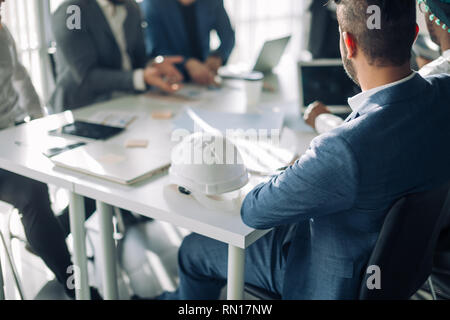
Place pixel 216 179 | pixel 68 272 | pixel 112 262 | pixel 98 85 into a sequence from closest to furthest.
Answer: pixel 216 179, pixel 112 262, pixel 68 272, pixel 98 85

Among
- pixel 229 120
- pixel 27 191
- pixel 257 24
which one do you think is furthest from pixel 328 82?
pixel 257 24

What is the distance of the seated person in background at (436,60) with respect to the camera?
1393 mm

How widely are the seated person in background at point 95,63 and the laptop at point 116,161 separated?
0.73 meters

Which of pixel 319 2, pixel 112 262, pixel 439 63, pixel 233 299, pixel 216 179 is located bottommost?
pixel 112 262

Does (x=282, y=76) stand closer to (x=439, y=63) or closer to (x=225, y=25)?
(x=225, y=25)

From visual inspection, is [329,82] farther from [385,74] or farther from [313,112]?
[385,74]

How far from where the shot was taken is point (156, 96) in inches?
89.6

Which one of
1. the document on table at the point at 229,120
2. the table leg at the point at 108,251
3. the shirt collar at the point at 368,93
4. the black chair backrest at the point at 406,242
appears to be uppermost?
the shirt collar at the point at 368,93

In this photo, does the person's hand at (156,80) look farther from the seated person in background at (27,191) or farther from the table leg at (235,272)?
the table leg at (235,272)

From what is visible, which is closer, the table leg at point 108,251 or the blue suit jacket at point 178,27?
the table leg at point 108,251

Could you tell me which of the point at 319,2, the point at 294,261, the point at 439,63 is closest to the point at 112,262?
the point at 294,261

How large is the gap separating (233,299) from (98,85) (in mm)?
1421

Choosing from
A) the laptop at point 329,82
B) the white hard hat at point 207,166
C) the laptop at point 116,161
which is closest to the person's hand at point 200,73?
the laptop at point 329,82

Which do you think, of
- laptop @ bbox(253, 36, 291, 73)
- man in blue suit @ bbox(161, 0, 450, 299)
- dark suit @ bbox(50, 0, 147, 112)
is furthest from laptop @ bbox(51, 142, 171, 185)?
laptop @ bbox(253, 36, 291, 73)
